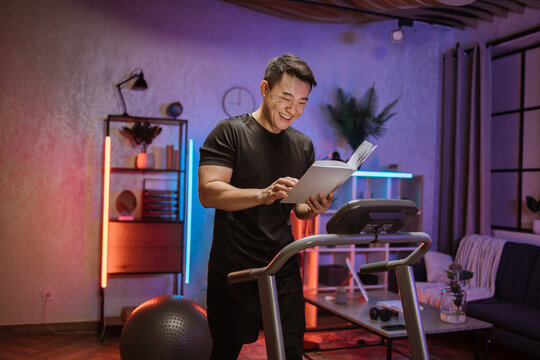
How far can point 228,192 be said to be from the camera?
1.66 m

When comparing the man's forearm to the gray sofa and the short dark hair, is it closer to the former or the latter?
the short dark hair

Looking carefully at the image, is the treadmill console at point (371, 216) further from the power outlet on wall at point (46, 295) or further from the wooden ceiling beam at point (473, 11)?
the wooden ceiling beam at point (473, 11)

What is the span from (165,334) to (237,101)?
9.69 ft

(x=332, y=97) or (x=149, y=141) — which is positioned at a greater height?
(x=332, y=97)

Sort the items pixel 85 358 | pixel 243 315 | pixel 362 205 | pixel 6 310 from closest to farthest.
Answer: pixel 362 205, pixel 243 315, pixel 85 358, pixel 6 310

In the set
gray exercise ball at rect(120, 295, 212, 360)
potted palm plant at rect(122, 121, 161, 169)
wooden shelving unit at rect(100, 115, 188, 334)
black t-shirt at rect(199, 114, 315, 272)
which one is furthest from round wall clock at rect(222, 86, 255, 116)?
black t-shirt at rect(199, 114, 315, 272)

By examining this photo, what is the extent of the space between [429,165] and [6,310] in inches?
178

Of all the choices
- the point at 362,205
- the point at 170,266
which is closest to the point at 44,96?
the point at 170,266

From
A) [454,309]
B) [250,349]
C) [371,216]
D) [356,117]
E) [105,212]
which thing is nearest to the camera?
[371,216]

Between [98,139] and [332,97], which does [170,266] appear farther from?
[332,97]

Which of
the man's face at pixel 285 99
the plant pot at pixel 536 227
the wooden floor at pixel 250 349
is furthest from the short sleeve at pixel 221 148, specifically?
the plant pot at pixel 536 227

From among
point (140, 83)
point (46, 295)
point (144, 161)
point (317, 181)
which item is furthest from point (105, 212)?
point (317, 181)

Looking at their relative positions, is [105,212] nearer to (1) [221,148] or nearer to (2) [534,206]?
(1) [221,148]

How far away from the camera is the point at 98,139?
4.49 m
